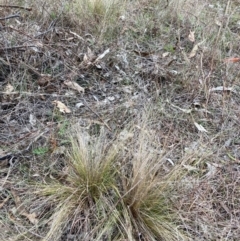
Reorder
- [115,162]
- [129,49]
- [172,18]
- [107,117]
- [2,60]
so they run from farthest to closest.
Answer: [172,18]
[129,49]
[2,60]
[107,117]
[115,162]

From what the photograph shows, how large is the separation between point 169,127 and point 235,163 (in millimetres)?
479

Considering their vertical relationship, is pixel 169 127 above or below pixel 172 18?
below

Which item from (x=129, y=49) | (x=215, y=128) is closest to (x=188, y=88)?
(x=215, y=128)

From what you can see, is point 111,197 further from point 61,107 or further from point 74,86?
point 74,86

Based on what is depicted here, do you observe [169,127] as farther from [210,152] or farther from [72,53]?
[72,53]

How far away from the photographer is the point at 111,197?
195cm

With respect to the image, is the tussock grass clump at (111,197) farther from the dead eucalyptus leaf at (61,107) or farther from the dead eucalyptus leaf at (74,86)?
the dead eucalyptus leaf at (74,86)

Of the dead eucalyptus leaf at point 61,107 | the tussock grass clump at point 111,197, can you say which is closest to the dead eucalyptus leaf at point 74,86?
the dead eucalyptus leaf at point 61,107

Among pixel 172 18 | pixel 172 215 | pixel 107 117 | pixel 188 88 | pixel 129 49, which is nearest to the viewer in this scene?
pixel 172 215

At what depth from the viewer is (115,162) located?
81.7 inches

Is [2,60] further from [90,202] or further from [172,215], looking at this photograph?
[172,215]

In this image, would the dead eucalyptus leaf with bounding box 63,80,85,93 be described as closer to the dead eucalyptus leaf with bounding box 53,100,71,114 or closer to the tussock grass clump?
the dead eucalyptus leaf with bounding box 53,100,71,114

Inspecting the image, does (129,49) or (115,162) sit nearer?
(115,162)

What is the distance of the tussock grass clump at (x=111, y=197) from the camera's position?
71.7 inches
